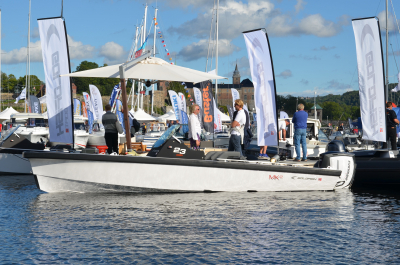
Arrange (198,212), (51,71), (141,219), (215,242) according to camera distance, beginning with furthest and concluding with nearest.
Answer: (51,71)
(198,212)
(141,219)
(215,242)

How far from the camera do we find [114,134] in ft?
38.2

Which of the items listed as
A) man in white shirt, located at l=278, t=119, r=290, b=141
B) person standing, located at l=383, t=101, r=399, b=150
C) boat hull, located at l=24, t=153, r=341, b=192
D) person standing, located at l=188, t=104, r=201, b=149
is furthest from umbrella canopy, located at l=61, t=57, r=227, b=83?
man in white shirt, located at l=278, t=119, r=290, b=141

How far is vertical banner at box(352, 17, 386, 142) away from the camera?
1247 cm

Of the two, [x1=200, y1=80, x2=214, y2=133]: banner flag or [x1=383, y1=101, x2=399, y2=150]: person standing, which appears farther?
[x1=200, y1=80, x2=214, y2=133]: banner flag

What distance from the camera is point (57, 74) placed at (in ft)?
37.4

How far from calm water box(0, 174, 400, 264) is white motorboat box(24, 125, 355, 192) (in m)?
0.24

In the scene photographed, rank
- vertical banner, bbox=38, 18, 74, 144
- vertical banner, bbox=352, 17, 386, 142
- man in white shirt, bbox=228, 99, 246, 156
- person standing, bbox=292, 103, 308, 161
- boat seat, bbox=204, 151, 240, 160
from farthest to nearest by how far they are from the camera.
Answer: vertical banner, bbox=352, 17, 386, 142, person standing, bbox=292, 103, 308, 161, vertical banner, bbox=38, 18, 74, 144, man in white shirt, bbox=228, 99, 246, 156, boat seat, bbox=204, 151, 240, 160

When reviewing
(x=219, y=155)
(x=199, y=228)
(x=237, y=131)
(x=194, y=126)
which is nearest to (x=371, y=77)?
(x=237, y=131)

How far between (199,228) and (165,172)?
2.91 m

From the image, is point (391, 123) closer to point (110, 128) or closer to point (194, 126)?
point (194, 126)

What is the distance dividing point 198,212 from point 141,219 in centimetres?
103

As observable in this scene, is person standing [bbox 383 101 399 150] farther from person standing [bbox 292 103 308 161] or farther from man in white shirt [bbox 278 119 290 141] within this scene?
man in white shirt [bbox 278 119 290 141]

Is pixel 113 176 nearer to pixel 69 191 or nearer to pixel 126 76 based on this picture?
pixel 69 191

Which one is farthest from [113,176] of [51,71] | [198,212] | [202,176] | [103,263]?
[103,263]
